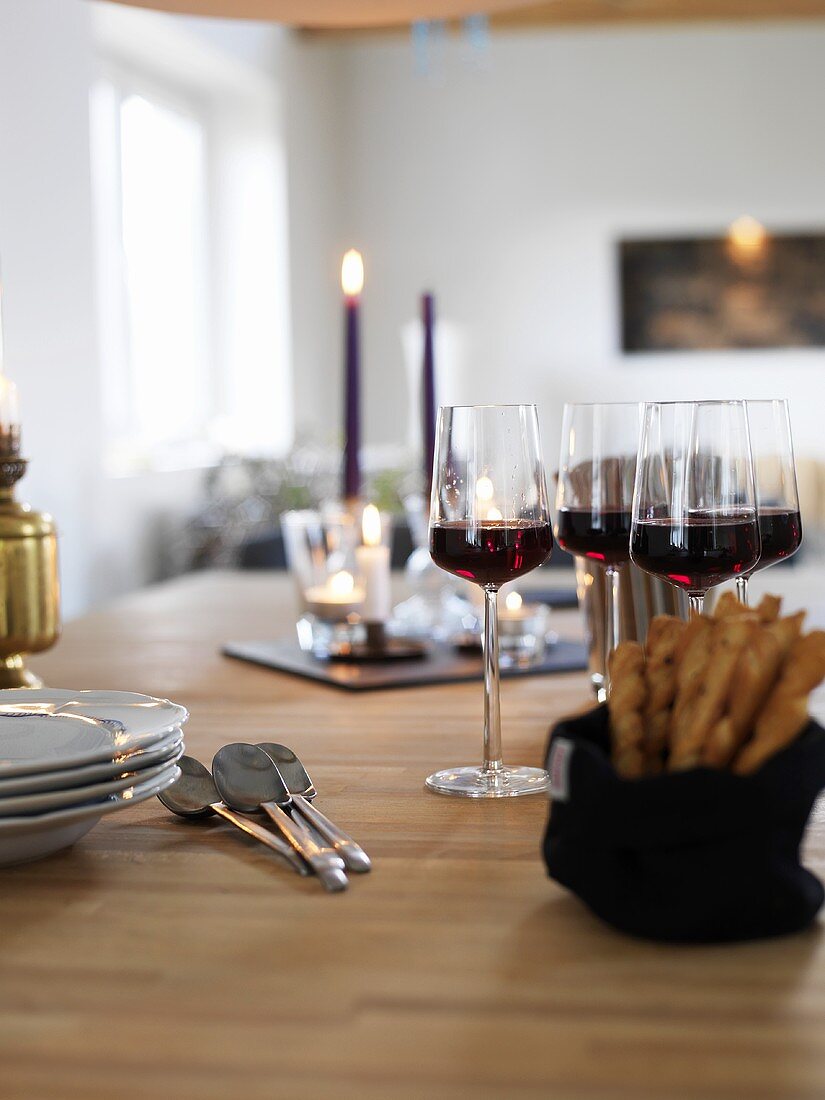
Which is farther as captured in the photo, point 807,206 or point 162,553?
point 807,206

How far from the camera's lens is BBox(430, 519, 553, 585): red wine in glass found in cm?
95

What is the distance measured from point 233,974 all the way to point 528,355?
6.75 m

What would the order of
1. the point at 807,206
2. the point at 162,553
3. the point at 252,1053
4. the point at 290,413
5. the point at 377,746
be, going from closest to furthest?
the point at 252,1053 < the point at 377,746 < the point at 162,553 < the point at 290,413 < the point at 807,206

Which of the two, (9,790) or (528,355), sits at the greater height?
(528,355)

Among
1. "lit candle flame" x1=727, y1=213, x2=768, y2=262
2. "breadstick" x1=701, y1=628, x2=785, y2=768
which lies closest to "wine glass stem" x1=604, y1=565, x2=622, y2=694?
"breadstick" x1=701, y1=628, x2=785, y2=768

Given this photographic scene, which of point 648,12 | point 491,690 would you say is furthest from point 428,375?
point 648,12

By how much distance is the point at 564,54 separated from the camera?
7.08 meters

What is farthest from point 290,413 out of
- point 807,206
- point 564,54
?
point 807,206

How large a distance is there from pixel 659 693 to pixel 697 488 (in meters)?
0.21

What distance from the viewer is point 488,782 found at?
0.97 metres

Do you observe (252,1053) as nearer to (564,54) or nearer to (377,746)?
(377,746)

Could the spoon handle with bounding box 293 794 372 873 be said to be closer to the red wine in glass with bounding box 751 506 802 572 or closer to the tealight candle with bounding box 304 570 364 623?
the red wine in glass with bounding box 751 506 802 572

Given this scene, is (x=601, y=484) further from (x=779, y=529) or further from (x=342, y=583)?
(x=342, y=583)

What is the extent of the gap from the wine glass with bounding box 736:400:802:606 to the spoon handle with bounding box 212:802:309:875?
42 centimetres
